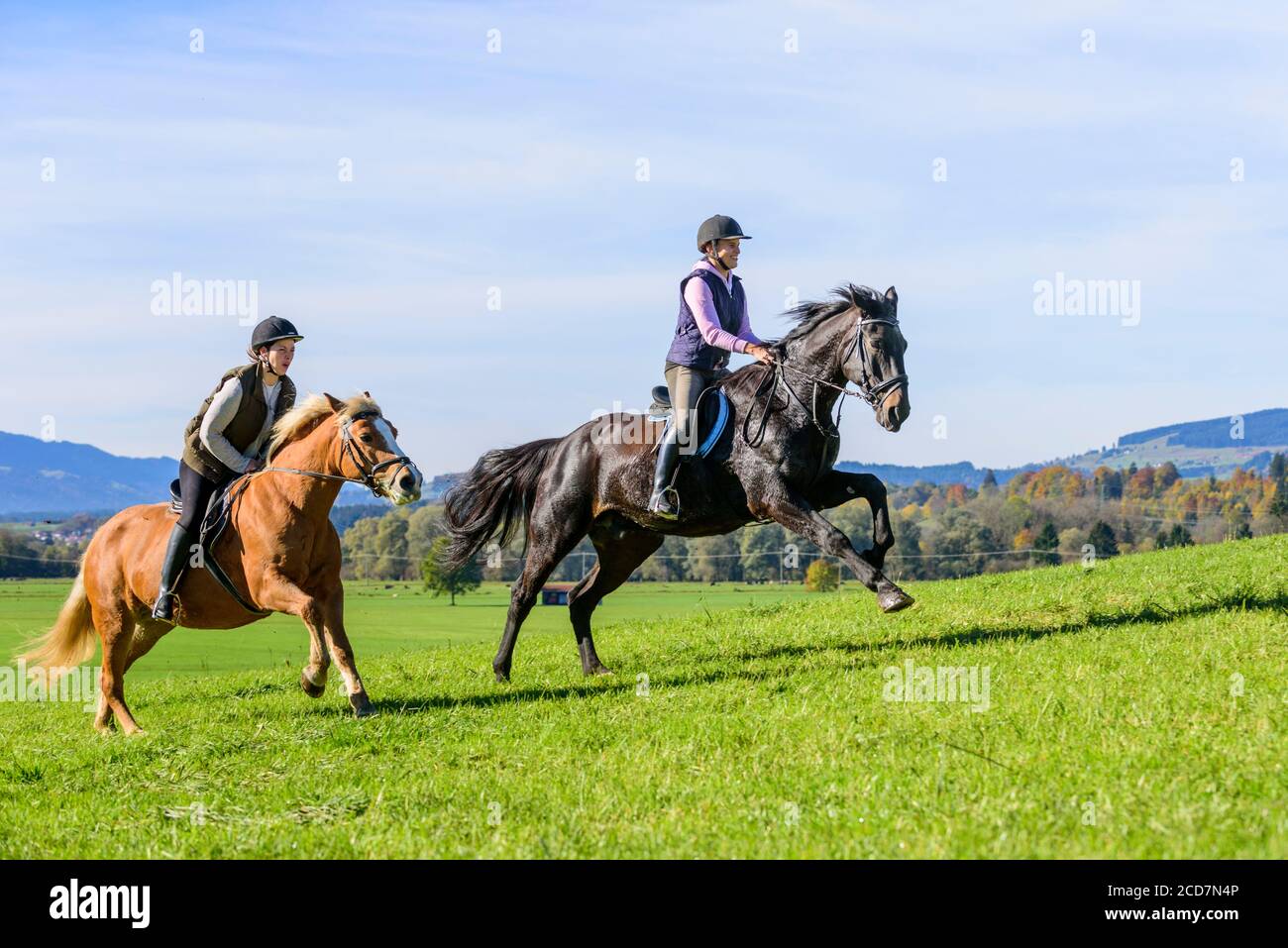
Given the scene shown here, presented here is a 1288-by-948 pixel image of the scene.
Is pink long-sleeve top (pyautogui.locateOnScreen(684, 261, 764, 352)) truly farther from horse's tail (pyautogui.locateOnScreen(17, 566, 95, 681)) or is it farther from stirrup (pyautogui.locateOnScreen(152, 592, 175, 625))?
horse's tail (pyautogui.locateOnScreen(17, 566, 95, 681))

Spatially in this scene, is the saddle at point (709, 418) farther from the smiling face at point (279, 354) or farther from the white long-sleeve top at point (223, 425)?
the white long-sleeve top at point (223, 425)

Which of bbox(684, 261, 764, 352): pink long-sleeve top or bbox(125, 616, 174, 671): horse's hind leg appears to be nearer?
bbox(684, 261, 764, 352): pink long-sleeve top

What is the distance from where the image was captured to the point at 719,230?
11.9 meters

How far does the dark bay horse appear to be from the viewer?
11281mm

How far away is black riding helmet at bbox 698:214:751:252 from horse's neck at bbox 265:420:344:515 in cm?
397

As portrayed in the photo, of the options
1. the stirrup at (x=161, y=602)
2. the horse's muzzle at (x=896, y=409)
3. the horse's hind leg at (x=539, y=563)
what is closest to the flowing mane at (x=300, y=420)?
the stirrup at (x=161, y=602)

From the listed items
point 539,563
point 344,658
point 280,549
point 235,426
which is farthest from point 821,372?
point 235,426

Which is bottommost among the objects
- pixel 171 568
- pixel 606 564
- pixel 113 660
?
pixel 113 660

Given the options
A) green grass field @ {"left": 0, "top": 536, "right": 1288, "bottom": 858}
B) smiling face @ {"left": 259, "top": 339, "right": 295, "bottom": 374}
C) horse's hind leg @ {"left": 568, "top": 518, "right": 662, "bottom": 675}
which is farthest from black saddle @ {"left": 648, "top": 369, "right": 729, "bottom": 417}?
smiling face @ {"left": 259, "top": 339, "right": 295, "bottom": 374}

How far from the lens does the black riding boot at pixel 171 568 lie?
1145cm

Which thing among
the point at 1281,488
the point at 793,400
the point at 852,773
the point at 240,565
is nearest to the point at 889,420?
the point at 793,400

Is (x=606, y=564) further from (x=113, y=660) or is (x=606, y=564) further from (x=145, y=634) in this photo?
(x=113, y=660)

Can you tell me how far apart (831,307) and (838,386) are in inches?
34.1
